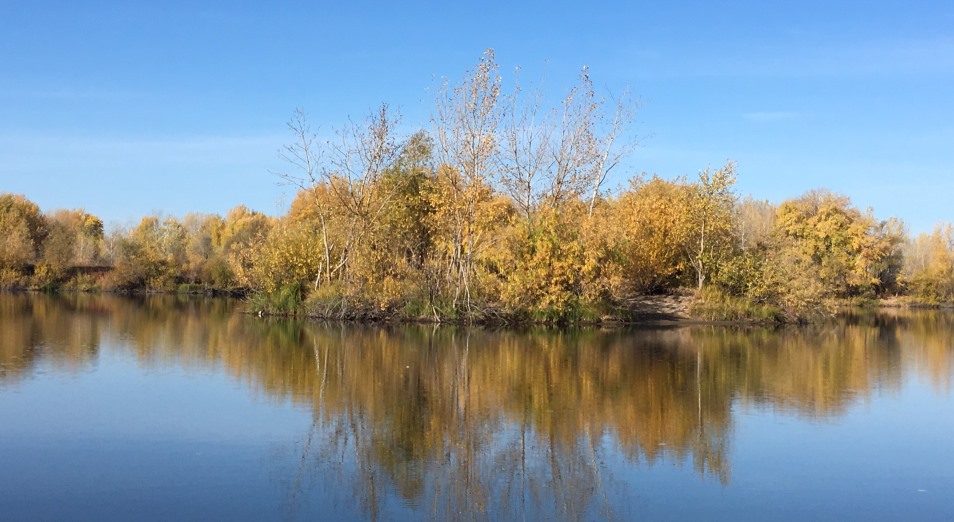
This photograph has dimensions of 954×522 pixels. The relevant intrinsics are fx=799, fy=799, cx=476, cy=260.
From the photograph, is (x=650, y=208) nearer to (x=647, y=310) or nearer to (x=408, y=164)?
(x=647, y=310)

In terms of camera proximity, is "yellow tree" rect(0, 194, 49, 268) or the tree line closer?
the tree line

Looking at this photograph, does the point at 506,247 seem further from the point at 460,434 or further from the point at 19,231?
the point at 19,231

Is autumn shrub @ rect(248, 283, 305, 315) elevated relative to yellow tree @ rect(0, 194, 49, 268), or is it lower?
lower

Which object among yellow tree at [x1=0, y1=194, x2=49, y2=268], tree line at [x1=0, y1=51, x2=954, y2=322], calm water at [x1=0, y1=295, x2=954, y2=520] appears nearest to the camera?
calm water at [x1=0, y1=295, x2=954, y2=520]

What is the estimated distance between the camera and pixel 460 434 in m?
10.3

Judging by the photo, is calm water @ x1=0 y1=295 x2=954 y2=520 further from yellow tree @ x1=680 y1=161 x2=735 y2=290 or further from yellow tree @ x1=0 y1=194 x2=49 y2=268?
yellow tree @ x1=0 y1=194 x2=49 y2=268

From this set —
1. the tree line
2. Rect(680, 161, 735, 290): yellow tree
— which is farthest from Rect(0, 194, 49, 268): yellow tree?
Rect(680, 161, 735, 290): yellow tree

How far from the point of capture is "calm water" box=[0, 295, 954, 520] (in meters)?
7.56

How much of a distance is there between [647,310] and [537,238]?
7.98 metres

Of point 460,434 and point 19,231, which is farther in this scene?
point 19,231

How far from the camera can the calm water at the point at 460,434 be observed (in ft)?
24.8

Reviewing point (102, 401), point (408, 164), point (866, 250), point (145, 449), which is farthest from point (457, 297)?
point (866, 250)

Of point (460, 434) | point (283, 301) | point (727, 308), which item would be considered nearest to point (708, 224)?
point (727, 308)

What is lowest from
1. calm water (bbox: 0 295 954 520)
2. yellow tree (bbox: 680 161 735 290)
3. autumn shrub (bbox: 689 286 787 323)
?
calm water (bbox: 0 295 954 520)
